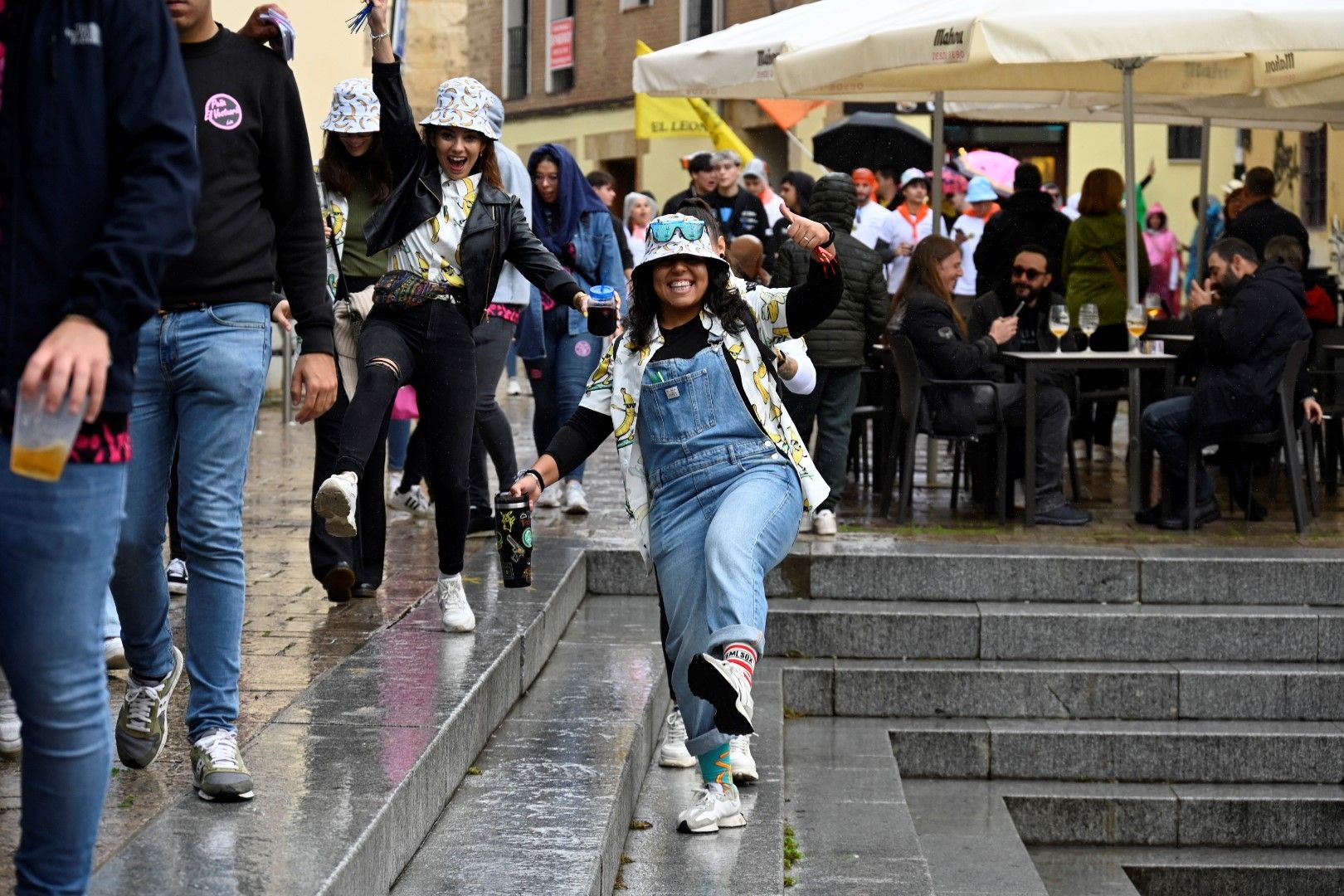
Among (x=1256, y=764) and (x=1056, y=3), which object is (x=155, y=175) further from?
(x=1056, y=3)

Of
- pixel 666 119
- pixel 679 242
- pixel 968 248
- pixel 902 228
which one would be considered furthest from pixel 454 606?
pixel 666 119

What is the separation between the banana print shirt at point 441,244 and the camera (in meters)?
6.67

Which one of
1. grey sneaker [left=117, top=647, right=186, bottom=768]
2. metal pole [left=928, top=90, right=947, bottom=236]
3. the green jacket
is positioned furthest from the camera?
the green jacket

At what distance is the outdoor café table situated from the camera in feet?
31.3

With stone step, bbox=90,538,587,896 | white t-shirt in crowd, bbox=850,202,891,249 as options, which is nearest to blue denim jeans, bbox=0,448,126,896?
stone step, bbox=90,538,587,896

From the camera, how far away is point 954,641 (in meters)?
8.20

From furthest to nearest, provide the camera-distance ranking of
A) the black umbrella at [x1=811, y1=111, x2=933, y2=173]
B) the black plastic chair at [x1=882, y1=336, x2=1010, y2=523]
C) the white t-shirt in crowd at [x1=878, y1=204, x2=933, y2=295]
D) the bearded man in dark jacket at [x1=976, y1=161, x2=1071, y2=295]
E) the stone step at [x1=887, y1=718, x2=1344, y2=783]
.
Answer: the black umbrella at [x1=811, y1=111, x2=933, y2=173], the white t-shirt in crowd at [x1=878, y1=204, x2=933, y2=295], the bearded man in dark jacket at [x1=976, y1=161, x2=1071, y2=295], the black plastic chair at [x1=882, y1=336, x2=1010, y2=523], the stone step at [x1=887, y1=718, x2=1344, y2=783]

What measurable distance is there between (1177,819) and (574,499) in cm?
364

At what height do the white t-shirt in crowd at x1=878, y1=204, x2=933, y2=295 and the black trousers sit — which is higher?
the white t-shirt in crowd at x1=878, y1=204, x2=933, y2=295

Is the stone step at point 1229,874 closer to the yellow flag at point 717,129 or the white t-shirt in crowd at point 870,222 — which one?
the white t-shirt in crowd at point 870,222

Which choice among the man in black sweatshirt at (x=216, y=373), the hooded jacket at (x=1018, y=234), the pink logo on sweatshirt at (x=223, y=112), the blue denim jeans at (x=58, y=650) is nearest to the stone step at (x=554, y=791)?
the man in black sweatshirt at (x=216, y=373)

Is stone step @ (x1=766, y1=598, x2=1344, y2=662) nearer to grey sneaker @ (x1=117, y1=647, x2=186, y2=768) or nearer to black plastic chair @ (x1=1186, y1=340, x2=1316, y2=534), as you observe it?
black plastic chair @ (x1=1186, y1=340, x2=1316, y2=534)

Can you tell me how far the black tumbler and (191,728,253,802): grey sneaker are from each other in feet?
3.87

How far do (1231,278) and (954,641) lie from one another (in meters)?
2.77
